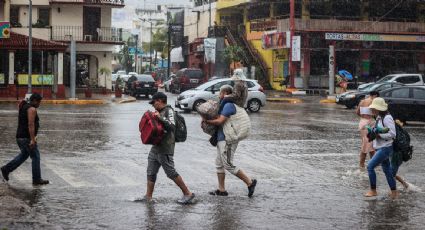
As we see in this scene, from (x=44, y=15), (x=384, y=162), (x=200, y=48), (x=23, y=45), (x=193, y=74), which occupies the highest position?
(x=44, y=15)

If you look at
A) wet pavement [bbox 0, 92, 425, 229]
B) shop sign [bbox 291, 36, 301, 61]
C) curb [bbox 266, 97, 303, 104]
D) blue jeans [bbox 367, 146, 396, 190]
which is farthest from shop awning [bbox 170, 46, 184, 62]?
blue jeans [bbox 367, 146, 396, 190]

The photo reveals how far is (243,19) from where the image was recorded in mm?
69125

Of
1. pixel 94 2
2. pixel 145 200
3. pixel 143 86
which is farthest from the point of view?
pixel 94 2

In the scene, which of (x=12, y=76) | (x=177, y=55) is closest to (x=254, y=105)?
(x=12, y=76)

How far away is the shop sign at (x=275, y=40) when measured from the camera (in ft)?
177

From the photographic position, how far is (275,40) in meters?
55.8

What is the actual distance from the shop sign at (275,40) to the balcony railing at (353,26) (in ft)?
1.95

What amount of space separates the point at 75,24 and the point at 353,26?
19877 millimetres

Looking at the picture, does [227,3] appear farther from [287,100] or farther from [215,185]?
[215,185]

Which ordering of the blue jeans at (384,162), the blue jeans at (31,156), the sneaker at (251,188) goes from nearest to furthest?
1. the sneaker at (251,188)
2. the blue jeans at (384,162)
3. the blue jeans at (31,156)

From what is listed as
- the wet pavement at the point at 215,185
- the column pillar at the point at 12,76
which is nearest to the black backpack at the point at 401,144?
the wet pavement at the point at 215,185

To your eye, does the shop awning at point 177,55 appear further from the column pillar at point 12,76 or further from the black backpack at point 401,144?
the black backpack at point 401,144

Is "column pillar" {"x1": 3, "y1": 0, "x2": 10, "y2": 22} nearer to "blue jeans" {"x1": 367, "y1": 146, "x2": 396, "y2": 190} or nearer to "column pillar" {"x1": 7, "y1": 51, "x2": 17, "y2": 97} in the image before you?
"column pillar" {"x1": 7, "y1": 51, "x2": 17, "y2": 97}

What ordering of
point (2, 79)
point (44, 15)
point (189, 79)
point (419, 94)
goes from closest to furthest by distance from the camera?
point (419, 94)
point (2, 79)
point (44, 15)
point (189, 79)
